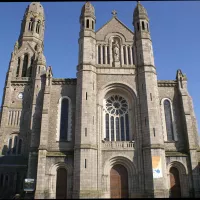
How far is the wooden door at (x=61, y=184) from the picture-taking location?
23.0 metres

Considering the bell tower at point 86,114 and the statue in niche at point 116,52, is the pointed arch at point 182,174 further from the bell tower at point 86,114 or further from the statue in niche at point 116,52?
the statue in niche at point 116,52

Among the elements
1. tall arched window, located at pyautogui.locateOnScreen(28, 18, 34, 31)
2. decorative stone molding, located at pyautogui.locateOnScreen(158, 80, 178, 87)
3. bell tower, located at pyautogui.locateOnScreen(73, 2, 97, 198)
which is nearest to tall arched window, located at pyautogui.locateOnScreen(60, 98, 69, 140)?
bell tower, located at pyautogui.locateOnScreen(73, 2, 97, 198)

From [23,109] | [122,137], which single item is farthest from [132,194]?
[23,109]

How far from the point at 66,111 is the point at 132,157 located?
29.9 ft

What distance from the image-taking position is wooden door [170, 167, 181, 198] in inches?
932

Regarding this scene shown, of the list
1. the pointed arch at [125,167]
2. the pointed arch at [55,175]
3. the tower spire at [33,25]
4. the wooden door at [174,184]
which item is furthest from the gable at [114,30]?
the tower spire at [33,25]

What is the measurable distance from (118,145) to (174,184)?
7095 mm

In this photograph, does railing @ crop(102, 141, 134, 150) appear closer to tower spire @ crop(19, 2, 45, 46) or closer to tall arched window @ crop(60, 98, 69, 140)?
tall arched window @ crop(60, 98, 69, 140)

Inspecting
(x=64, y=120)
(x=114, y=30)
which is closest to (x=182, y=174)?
(x=64, y=120)

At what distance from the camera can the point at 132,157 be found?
23984 millimetres

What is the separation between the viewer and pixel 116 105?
27.6 m

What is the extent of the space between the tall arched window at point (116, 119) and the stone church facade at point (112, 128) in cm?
11

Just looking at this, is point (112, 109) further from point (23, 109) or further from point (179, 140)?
point (23, 109)

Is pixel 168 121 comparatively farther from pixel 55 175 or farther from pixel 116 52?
pixel 55 175
